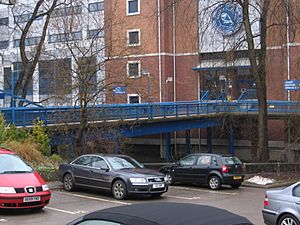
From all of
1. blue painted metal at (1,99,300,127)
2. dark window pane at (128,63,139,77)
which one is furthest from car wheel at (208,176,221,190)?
dark window pane at (128,63,139,77)

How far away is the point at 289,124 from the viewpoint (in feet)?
109

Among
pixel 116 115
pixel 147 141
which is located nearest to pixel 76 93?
pixel 116 115

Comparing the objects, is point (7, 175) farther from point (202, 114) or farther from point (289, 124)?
point (202, 114)

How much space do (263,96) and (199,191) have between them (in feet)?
36.1

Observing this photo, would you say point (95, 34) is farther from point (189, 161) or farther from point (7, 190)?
point (7, 190)

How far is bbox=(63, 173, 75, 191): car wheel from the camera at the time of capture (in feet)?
58.2

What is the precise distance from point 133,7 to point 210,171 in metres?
39.0

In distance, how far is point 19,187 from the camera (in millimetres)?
12547

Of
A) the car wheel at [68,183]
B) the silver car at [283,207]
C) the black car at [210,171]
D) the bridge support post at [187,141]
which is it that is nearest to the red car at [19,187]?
the car wheel at [68,183]

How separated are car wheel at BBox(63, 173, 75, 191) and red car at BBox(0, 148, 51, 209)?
4143mm

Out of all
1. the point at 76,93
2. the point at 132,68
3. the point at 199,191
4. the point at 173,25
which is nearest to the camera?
the point at 199,191

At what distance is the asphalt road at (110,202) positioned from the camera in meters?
12.8

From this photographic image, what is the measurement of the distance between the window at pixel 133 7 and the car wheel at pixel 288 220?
47498 mm

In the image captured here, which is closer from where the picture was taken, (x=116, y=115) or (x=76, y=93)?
(x=76, y=93)
